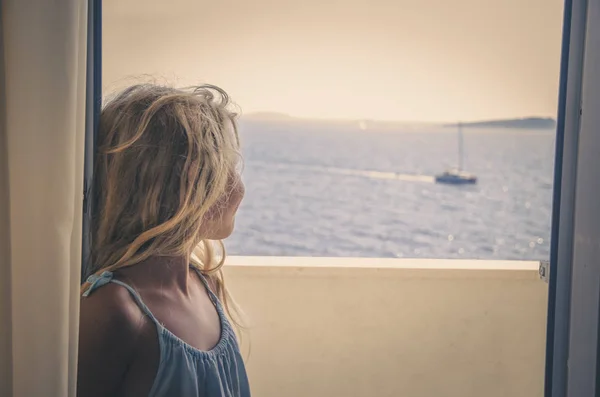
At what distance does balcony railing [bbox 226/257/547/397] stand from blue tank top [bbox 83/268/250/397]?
107 cm

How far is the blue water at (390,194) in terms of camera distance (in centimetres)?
2661

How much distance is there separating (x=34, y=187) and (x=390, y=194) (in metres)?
29.6

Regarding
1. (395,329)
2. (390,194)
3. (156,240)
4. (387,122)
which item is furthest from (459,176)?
(156,240)

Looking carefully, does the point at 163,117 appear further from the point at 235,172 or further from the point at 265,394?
the point at 265,394

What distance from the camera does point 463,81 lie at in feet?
90.4

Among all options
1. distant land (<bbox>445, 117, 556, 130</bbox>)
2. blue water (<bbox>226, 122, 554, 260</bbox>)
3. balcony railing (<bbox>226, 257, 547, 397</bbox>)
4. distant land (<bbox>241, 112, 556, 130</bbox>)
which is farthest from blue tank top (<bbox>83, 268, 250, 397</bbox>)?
distant land (<bbox>445, 117, 556, 130</bbox>)

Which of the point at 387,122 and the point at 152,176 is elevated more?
the point at 387,122

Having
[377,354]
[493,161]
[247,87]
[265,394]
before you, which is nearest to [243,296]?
[265,394]

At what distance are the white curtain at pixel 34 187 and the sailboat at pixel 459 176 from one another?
30.0m

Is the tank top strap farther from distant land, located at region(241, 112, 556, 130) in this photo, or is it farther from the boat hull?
the boat hull

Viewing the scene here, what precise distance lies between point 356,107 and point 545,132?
27.4ft

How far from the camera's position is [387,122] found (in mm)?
29594

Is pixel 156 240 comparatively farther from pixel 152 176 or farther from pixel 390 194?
pixel 390 194

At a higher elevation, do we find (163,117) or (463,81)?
(463,81)
